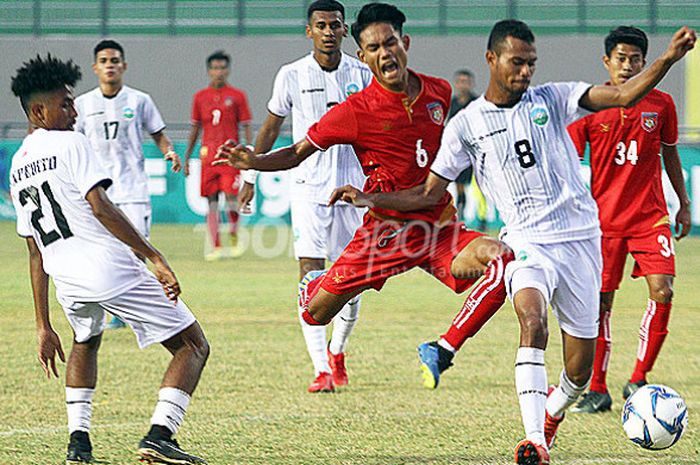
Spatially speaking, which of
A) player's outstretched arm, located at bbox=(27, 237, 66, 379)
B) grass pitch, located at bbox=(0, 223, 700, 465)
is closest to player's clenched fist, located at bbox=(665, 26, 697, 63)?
grass pitch, located at bbox=(0, 223, 700, 465)

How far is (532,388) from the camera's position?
5676 mm

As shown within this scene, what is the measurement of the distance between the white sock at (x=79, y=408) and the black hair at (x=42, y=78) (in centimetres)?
137

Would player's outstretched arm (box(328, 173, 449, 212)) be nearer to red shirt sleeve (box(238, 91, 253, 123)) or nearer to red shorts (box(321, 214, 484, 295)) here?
red shorts (box(321, 214, 484, 295))

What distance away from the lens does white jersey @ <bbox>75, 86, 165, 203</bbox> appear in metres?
11.1

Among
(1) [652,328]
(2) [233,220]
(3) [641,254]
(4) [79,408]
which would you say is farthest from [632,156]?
(2) [233,220]

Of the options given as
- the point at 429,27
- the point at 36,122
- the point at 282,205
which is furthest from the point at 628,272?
the point at 429,27

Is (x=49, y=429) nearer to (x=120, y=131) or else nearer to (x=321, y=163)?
(x=321, y=163)

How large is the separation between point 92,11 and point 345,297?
2553 cm

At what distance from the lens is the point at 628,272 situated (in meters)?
16.2

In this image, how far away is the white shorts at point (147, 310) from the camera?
574cm

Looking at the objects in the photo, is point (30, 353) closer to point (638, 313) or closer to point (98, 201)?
point (98, 201)

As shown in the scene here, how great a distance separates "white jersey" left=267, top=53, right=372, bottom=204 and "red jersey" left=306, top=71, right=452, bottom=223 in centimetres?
185

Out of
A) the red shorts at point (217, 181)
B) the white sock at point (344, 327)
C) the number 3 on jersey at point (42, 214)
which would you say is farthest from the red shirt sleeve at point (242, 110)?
the number 3 on jersey at point (42, 214)

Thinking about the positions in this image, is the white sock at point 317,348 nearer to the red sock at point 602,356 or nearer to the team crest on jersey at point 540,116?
the red sock at point 602,356
